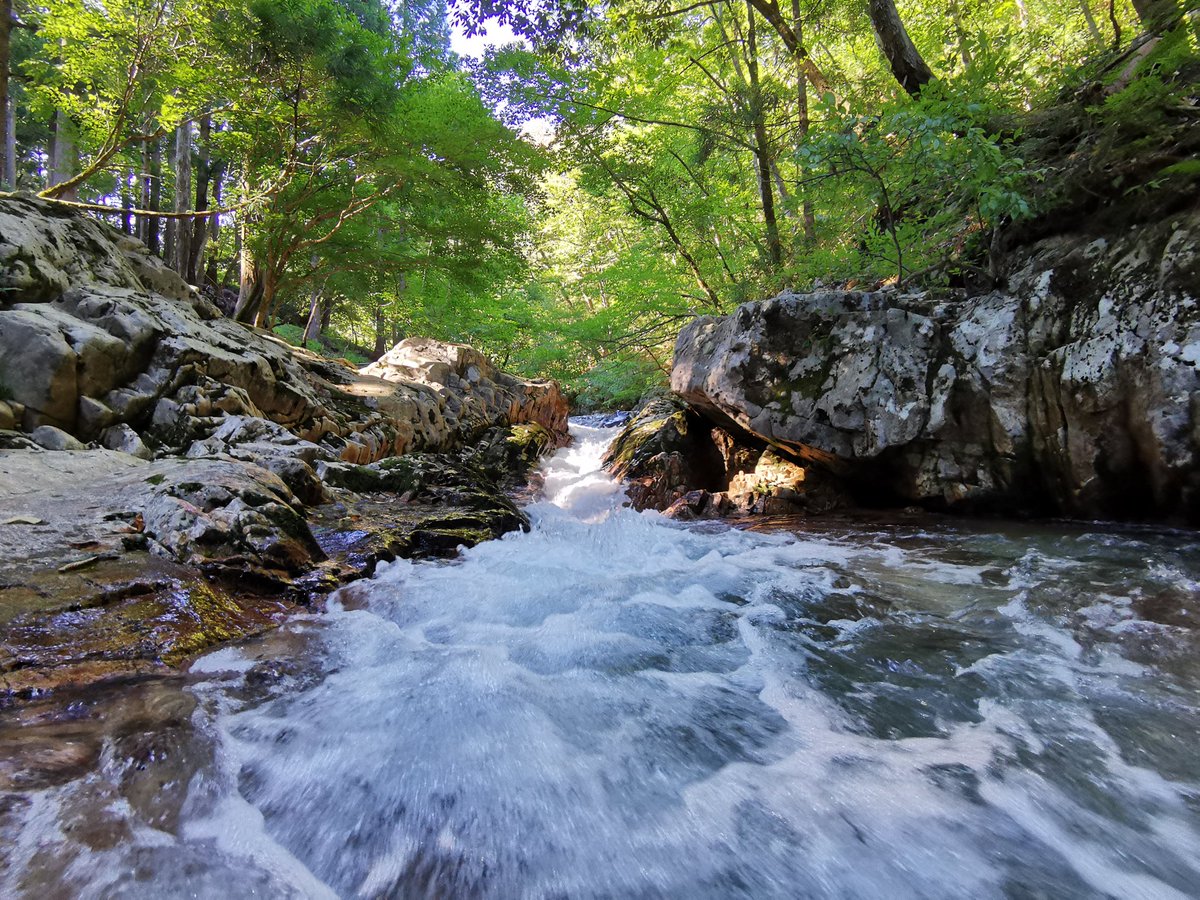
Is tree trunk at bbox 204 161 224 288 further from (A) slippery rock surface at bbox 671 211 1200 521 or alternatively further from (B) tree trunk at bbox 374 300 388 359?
(A) slippery rock surface at bbox 671 211 1200 521

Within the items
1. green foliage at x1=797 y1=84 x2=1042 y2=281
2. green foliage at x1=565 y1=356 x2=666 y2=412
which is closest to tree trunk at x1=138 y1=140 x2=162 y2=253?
green foliage at x1=565 y1=356 x2=666 y2=412

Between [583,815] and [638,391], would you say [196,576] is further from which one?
[638,391]

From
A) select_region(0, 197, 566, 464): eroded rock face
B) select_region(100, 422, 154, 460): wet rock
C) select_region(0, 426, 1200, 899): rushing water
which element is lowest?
select_region(0, 426, 1200, 899): rushing water

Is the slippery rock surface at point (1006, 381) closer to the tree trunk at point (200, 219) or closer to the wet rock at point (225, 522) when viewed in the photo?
the wet rock at point (225, 522)

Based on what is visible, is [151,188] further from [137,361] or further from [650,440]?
[650,440]

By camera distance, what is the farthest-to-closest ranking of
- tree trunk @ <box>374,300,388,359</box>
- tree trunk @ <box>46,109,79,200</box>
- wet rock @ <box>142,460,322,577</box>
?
1. tree trunk @ <box>374,300,388,359</box>
2. tree trunk @ <box>46,109,79,200</box>
3. wet rock @ <box>142,460,322,577</box>

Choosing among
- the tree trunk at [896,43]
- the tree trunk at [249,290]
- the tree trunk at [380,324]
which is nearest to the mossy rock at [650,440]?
the tree trunk at [896,43]

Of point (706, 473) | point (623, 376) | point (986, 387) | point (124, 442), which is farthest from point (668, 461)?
point (124, 442)

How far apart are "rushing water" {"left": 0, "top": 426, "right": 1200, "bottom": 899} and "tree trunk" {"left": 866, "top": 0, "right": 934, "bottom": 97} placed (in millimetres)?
6186

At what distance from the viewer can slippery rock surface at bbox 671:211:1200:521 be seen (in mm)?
3973

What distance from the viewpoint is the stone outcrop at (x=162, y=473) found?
8.29 feet

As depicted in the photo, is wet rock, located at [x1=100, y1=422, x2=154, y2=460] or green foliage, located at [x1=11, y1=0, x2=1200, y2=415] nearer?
wet rock, located at [x1=100, y1=422, x2=154, y2=460]

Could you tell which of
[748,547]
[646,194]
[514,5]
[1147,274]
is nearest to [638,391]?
[646,194]

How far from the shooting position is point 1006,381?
5047 mm
